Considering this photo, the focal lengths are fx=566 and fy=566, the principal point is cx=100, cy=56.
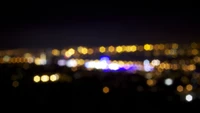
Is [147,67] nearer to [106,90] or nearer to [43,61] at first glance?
[43,61]

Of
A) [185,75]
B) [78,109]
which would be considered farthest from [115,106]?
[185,75]

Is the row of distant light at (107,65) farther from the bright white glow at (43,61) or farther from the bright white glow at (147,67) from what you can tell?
the bright white glow at (43,61)

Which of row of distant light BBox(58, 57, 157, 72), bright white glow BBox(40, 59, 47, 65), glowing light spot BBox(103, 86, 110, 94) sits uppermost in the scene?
row of distant light BBox(58, 57, 157, 72)

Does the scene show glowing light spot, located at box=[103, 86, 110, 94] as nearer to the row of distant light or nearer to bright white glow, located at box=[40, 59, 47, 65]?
bright white glow, located at box=[40, 59, 47, 65]

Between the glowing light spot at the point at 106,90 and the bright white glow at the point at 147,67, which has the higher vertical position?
the bright white glow at the point at 147,67

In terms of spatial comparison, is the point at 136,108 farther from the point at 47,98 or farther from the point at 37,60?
the point at 37,60

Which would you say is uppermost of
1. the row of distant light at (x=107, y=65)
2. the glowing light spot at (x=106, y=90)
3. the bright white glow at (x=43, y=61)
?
the row of distant light at (x=107, y=65)

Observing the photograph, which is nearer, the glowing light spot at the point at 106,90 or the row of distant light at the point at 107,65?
the glowing light spot at the point at 106,90

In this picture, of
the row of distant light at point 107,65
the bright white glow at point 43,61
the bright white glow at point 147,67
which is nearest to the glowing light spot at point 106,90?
the bright white glow at point 43,61

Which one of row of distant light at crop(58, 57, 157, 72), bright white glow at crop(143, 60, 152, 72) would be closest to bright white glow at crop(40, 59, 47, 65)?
row of distant light at crop(58, 57, 157, 72)

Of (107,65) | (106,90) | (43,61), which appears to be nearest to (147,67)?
(107,65)

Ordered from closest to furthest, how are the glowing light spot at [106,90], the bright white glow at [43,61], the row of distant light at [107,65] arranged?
the glowing light spot at [106,90] < the bright white glow at [43,61] < the row of distant light at [107,65]
